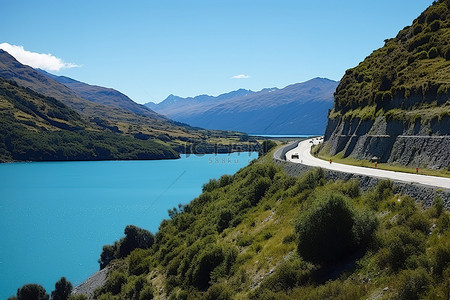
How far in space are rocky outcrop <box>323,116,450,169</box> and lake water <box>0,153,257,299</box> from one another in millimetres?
36823

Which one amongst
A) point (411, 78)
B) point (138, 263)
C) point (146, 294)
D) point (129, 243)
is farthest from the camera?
point (129, 243)

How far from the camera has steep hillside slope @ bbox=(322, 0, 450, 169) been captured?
95.1ft

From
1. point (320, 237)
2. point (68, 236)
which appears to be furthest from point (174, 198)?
point (320, 237)

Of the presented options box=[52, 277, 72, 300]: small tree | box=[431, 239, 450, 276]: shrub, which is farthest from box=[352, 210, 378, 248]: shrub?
box=[52, 277, 72, 300]: small tree

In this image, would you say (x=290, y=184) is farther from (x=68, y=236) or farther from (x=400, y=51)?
(x=68, y=236)

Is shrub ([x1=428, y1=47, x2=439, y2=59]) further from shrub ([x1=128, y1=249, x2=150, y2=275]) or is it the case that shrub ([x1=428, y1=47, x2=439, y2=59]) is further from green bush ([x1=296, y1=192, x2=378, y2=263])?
shrub ([x1=128, y1=249, x2=150, y2=275])

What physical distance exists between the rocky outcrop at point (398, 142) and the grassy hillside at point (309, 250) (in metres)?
7.95

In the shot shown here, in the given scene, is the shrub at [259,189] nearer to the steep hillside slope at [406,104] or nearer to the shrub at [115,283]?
the steep hillside slope at [406,104]

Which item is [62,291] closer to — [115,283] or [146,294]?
[115,283]

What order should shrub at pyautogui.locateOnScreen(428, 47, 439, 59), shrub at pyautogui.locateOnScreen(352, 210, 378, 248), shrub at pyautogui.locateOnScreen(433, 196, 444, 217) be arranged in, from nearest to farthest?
shrub at pyautogui.locateOnScreen(433, 196, 444, 217) → shrub at pyautogui.locateOnScreen(352, 210, 378, 248) → shrub at pyautogui.locateOnScreen(428, 47, 439, 59)

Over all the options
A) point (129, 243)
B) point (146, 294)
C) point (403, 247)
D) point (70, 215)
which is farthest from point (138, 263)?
point (70, 215)

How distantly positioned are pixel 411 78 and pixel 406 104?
13.8ft

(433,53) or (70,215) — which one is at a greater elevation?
(433,53)

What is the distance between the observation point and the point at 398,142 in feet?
107
